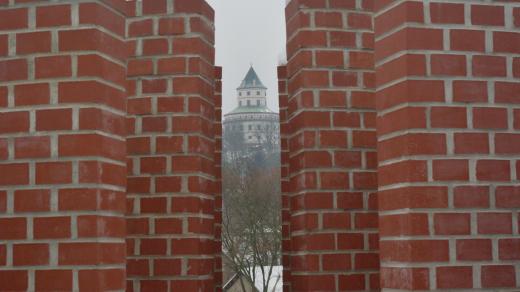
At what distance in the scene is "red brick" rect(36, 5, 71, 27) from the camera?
2217 mm

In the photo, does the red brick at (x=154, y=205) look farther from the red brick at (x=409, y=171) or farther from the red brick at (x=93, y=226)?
the red brick at (x=409, y=171)

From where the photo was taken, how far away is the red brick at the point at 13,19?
2266 mm

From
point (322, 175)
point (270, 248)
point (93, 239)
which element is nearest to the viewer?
point (93, 239)

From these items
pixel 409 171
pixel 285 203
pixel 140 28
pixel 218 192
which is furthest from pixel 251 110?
pixel 409 171

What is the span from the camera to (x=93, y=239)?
2.09m

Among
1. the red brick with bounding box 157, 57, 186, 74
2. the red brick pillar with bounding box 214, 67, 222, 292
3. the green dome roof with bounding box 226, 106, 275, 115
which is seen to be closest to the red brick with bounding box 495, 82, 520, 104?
the red brick with bounding box 157, 57, 186, 74

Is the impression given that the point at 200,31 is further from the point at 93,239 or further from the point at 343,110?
the point at 93,239

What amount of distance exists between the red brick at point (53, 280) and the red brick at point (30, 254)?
34 mm

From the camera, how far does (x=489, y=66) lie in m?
2.23

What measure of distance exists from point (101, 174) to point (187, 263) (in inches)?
54.5

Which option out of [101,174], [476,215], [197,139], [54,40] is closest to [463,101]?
[476,215]

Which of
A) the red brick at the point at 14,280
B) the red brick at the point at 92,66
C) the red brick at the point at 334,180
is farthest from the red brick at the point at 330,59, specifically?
the red brick at the point at 14,280

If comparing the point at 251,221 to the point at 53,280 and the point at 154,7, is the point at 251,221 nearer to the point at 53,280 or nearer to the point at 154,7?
the point at 154,7

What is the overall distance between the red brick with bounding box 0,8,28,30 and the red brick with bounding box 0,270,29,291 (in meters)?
0.79
